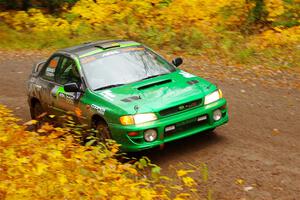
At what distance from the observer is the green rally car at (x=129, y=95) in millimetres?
8062

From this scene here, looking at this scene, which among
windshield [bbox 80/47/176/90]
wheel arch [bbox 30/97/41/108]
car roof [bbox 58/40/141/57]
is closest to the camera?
windshield [bbox 80/47/176/90]

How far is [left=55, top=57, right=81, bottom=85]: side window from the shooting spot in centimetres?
935

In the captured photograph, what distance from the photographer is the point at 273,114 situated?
1028 cm

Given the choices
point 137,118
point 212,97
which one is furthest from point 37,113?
point 212,97

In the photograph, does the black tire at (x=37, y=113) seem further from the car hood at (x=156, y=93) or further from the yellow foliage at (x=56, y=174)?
the yellow foliage at (x=56, y=174)

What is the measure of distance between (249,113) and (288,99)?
1324mm

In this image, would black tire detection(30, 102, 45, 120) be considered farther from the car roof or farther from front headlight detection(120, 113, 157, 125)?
front headlight detection(120, 113, 157, 125)

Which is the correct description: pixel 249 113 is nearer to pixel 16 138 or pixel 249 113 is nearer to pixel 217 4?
→ pixel 16 138

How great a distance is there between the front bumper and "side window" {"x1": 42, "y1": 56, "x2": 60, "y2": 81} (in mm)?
2500

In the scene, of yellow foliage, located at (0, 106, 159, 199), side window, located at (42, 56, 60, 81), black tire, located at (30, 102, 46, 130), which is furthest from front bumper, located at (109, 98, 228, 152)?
black tire, located at (30, 102, 46, 130)

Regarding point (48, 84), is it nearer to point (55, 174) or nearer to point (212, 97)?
point (212, 97)

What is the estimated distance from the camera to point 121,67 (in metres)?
9.21

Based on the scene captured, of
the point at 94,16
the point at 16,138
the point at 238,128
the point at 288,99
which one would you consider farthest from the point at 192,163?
the point at 94,16

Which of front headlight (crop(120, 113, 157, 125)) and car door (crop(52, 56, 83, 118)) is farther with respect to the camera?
car door (crop(52, 56, 83, 118))
